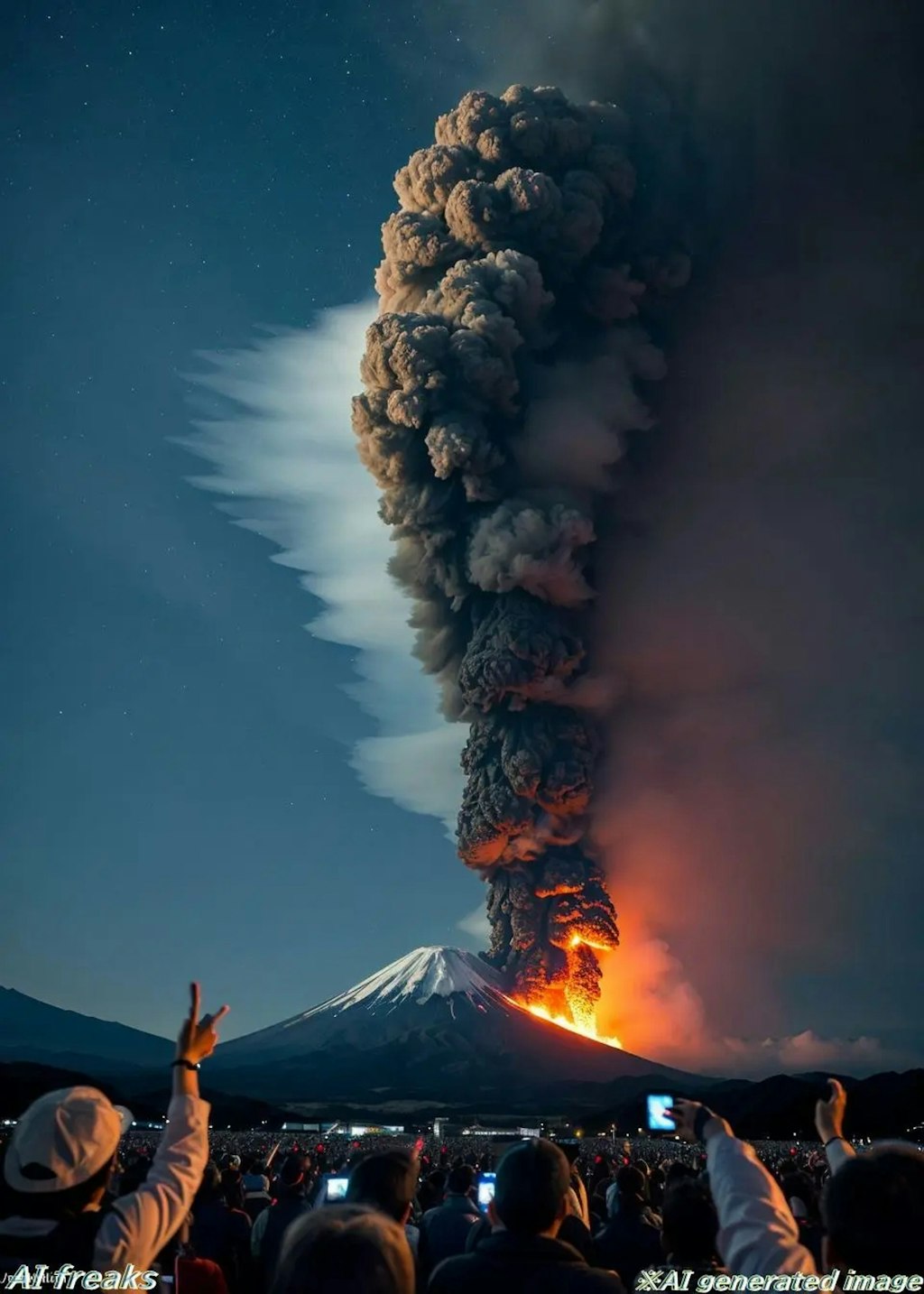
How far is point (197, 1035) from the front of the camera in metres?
2.87

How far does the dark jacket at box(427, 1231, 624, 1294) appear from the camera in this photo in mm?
2469

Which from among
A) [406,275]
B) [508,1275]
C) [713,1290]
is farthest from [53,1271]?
[406,275]

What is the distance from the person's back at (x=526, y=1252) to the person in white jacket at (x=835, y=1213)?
1.14 feet

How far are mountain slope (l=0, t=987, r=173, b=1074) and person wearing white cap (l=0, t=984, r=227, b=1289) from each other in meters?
118

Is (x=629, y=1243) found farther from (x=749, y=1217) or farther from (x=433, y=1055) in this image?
(x=433, y=1055)

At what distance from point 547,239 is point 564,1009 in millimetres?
35567

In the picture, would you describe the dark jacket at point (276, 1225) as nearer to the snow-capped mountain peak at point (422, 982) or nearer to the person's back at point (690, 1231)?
the person's back at point (690, 1231)

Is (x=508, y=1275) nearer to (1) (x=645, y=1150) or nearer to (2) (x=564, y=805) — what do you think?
(1) (x=645, y=1150)

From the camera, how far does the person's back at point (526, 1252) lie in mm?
2479

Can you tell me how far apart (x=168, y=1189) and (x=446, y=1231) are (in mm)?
3331

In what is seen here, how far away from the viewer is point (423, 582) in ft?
160

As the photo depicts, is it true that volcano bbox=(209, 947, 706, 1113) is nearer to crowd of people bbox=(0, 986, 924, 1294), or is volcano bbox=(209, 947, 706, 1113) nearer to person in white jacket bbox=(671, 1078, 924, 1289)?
crowd of people bbox=(0, 986, 924, 1294)

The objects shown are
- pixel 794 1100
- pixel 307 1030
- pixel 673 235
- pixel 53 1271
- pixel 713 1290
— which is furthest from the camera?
pixel 307 1030

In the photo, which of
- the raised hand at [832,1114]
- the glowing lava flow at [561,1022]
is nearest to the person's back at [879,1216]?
the raised hand at [832,1114]
